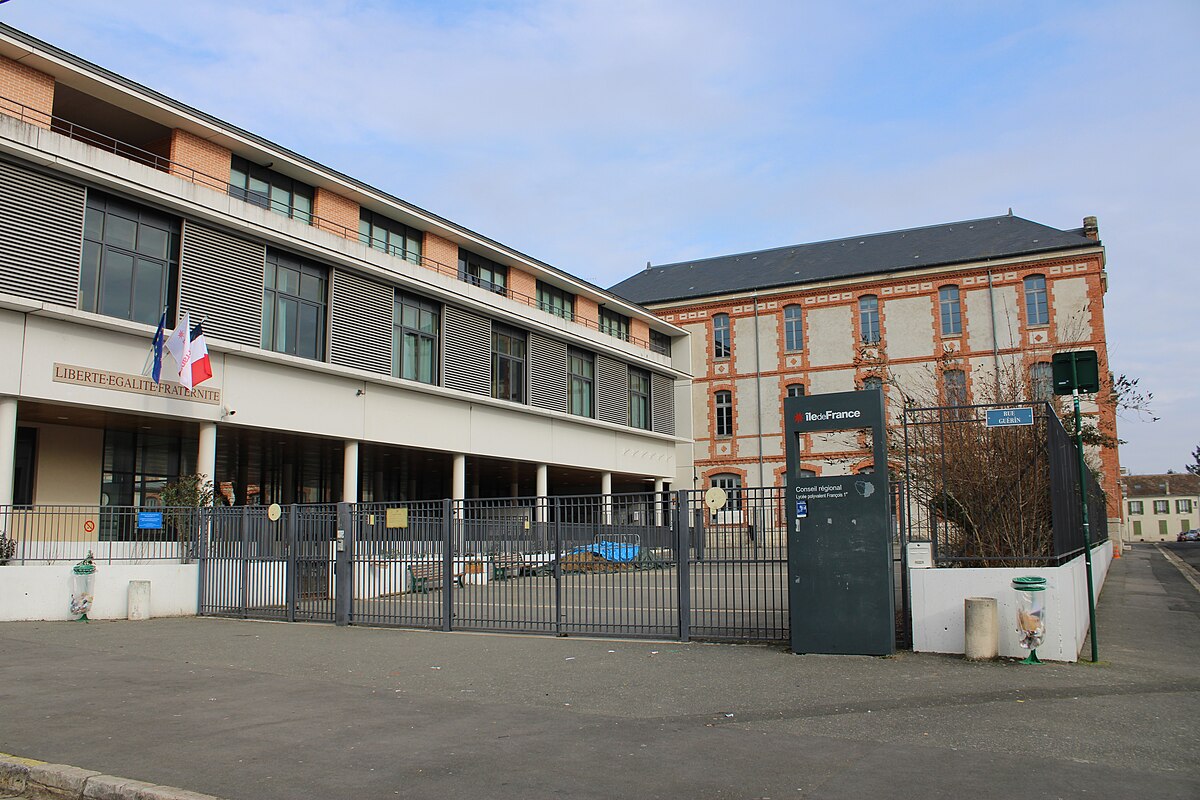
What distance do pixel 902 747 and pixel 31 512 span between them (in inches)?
690

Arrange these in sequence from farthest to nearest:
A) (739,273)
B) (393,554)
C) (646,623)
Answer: (739,273) < (393,554) < (646,623)

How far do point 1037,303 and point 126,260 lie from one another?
40376mm

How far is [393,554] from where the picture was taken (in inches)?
619

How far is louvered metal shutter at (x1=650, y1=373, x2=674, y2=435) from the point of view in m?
48.0

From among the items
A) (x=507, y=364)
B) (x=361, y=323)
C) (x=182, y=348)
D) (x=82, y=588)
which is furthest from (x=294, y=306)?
(x=82, y=588)

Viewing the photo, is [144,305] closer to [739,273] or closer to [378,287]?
[378,287]

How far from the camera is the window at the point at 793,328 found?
168 ft

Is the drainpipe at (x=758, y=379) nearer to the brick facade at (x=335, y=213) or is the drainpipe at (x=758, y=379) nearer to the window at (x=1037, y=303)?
the window at (x=1037, y=303)

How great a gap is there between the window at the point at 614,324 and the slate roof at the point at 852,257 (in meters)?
6.84

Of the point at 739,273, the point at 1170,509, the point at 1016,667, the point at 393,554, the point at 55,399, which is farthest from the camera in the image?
the point at 1170,509

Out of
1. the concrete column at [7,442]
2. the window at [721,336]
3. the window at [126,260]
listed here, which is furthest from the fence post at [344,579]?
the window at [721,336]

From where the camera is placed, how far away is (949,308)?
47.7 m

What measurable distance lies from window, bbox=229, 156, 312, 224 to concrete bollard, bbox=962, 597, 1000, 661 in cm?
2289

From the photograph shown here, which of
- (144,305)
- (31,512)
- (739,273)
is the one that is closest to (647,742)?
(31,512)
